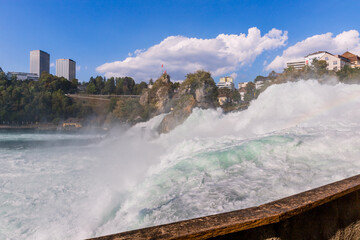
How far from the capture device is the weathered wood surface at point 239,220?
1.35 m

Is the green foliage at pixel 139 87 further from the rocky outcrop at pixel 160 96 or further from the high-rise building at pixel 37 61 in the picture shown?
the high-rise building at pixel 37 61

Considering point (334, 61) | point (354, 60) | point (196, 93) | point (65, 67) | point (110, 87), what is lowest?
point (196, 93)

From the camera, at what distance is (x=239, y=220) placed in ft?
5.03

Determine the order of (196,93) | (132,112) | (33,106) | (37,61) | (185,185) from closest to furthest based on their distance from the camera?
(185,185)
(196,93)
(132,112)
(33,106)
(37,61)

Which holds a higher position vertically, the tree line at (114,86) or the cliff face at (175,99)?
the tree line at (114,86)

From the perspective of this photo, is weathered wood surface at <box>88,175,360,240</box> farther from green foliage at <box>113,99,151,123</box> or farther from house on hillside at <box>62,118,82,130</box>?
house on hillside at <box>62,118,82,130</box>

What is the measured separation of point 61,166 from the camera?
13.0 m

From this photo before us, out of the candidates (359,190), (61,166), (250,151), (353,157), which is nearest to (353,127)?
(353,157)

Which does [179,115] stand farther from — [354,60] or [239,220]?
[354,60]

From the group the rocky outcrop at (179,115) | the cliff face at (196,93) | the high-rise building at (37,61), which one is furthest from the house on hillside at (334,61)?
the high-rise building at (37,61)

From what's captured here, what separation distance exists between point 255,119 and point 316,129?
218 inches

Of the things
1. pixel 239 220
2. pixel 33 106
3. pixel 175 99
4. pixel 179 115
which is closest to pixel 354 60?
pixel 175 99

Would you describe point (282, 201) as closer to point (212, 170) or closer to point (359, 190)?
point (359, 190)

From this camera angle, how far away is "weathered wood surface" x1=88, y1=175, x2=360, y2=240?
1.35m
